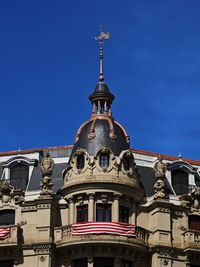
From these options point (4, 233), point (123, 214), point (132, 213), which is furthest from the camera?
point (132, 213)

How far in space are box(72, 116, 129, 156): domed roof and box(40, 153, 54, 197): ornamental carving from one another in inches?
108

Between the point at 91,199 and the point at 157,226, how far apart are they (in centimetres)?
560

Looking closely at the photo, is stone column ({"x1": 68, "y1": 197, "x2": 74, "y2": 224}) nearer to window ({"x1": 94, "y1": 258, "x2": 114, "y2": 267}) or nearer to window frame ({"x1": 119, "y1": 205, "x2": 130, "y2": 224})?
window frame ({"x1": 119, "y1": 205, "x2": 130, "y2": 224})

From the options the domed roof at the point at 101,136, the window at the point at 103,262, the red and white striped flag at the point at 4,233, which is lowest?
the window at the point at 103,262

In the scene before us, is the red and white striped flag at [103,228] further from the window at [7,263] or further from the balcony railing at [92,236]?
the window at [7,263]

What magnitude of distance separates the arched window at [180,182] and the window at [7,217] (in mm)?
13968

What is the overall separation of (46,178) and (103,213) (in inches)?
210

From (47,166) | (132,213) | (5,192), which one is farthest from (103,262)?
(5,192)

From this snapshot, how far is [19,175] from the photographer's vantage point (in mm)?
74500

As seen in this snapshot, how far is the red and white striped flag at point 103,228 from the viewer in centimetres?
6656

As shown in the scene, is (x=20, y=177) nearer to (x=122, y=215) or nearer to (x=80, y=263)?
(x=122, y=215)

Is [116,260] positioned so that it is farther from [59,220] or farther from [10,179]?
[10,179]

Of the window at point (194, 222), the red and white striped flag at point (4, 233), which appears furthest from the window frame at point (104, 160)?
the red and white striped flag at point (4, 233)

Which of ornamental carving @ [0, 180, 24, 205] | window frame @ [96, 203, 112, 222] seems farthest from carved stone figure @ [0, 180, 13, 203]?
window frame @ [96, 203, 112, 222]
